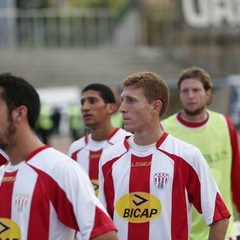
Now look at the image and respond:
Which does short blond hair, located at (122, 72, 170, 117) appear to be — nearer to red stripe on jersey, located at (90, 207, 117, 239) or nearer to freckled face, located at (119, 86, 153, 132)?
freckled face, located at (119, 86, 153, 132)

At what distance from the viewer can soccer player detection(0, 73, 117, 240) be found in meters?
3.85

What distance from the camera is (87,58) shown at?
32.2m

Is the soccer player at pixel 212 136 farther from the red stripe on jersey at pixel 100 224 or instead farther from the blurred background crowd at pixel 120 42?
the blurred background crowd at pixel 120 42

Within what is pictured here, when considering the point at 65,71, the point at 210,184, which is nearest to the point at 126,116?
the point at 210,184

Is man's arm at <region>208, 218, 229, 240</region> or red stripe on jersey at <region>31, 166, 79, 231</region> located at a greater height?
red stripe on jersey at <region>31, 166, 79, 231</region>

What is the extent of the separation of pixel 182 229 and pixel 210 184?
332 millimetres

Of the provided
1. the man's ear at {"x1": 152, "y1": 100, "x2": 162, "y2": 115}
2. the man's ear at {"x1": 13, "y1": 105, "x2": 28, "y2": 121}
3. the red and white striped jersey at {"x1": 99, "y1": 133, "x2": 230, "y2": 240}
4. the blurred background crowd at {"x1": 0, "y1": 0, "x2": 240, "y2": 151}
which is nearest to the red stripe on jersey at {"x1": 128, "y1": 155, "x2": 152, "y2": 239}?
the red and white striped jersey at {"x1": 99, "y1": 133, "x2": 230, "y2": 240}

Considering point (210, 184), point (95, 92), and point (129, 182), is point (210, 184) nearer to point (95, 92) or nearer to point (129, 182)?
point (129, 182)

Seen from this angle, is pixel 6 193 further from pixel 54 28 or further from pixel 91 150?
pixel 54 28

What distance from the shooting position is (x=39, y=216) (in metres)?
3.89

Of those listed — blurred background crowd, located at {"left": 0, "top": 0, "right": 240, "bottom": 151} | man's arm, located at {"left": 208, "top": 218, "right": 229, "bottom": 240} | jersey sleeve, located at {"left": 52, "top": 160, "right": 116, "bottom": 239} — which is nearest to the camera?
jersey sleeve, located at {"left": 52, "top": 160, "right": 116, "bottom": 239}

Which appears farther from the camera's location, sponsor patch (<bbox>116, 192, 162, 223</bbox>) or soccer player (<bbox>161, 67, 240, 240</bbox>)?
soccer player (<bbox>161, 67, 240, 240</bbox>)

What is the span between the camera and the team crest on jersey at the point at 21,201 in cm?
392

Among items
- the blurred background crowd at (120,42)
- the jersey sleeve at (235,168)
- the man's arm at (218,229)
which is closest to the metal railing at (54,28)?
the blurred background crowd at (120,42)
